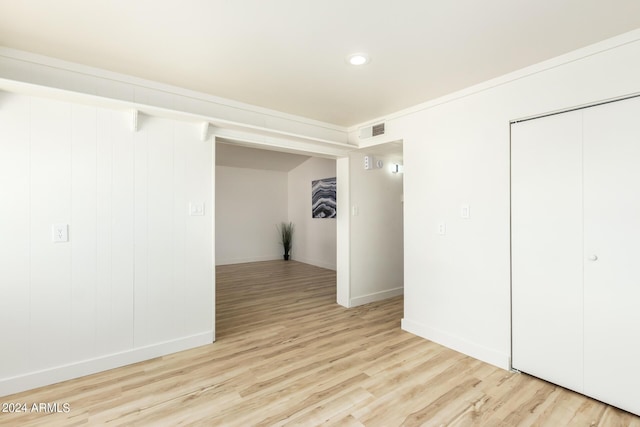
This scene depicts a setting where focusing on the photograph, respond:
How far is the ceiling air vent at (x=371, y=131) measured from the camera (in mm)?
3596

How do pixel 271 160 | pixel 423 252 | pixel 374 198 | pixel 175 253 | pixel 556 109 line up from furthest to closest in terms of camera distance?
pixel 271 160
pixel 374 198
pixel 423 252
pixel 175 253
pixel 556 109

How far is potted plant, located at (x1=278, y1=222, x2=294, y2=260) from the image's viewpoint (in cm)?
797

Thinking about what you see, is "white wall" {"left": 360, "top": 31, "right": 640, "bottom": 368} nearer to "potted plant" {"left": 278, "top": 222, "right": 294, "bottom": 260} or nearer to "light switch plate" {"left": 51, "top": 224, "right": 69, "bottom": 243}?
"light switch plate" {"left": 51, "top": 224, "right": 69, "bottom": 243}

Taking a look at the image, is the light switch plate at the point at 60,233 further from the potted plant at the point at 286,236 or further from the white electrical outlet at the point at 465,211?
the potted plant at the point at 286,236

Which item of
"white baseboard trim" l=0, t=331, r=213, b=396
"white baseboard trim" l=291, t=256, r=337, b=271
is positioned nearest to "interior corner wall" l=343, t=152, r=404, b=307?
"white baseboard trim" l=0, t=331, r=213, b=396

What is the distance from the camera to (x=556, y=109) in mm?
2215

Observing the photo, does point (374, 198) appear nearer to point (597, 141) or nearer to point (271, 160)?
point (597, 141)

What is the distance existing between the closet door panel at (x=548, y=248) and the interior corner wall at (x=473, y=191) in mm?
86

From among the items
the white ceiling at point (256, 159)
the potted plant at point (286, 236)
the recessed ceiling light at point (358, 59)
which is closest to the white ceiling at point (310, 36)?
the recessed ceiling light at point (358, 59)

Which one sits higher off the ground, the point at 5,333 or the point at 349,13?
the point at 349,13

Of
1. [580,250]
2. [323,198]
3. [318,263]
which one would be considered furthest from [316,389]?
[323,198]

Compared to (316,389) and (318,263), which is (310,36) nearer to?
(316,389)

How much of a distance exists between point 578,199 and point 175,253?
3230mm

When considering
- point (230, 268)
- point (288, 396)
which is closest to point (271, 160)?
point (230, 268)
